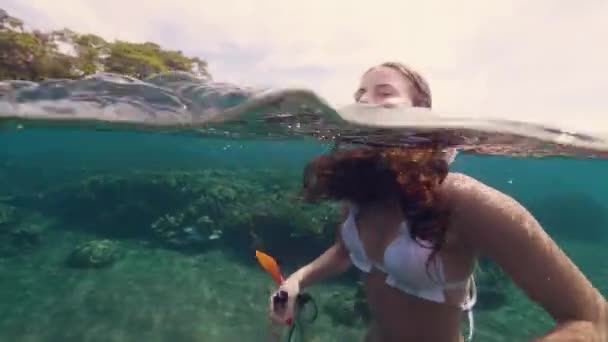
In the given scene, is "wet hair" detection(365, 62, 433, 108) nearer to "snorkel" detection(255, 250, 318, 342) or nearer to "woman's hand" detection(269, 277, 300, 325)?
"snorkel" detection(255, 250, 318, 342)

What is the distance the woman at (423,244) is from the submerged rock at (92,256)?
36.8 ft

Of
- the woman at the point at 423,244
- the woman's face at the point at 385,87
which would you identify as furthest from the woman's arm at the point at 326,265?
the woman's face at the point at 385,87

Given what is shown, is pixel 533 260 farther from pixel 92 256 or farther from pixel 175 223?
pixel 175 223

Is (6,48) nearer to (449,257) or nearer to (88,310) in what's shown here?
(88,310)

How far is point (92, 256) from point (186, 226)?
366cm

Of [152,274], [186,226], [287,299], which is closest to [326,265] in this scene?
[287,299]

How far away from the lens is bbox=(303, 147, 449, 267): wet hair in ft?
9.85

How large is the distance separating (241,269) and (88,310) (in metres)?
4.63

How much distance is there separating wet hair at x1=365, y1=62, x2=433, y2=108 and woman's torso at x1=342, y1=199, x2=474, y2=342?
151 cm

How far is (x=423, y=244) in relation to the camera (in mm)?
3014

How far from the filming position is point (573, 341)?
7.41ft

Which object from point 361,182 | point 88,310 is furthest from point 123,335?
point 361,182

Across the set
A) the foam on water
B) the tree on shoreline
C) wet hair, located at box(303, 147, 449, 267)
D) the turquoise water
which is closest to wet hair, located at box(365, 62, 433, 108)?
the foam on water

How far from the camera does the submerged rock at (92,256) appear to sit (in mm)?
13148
